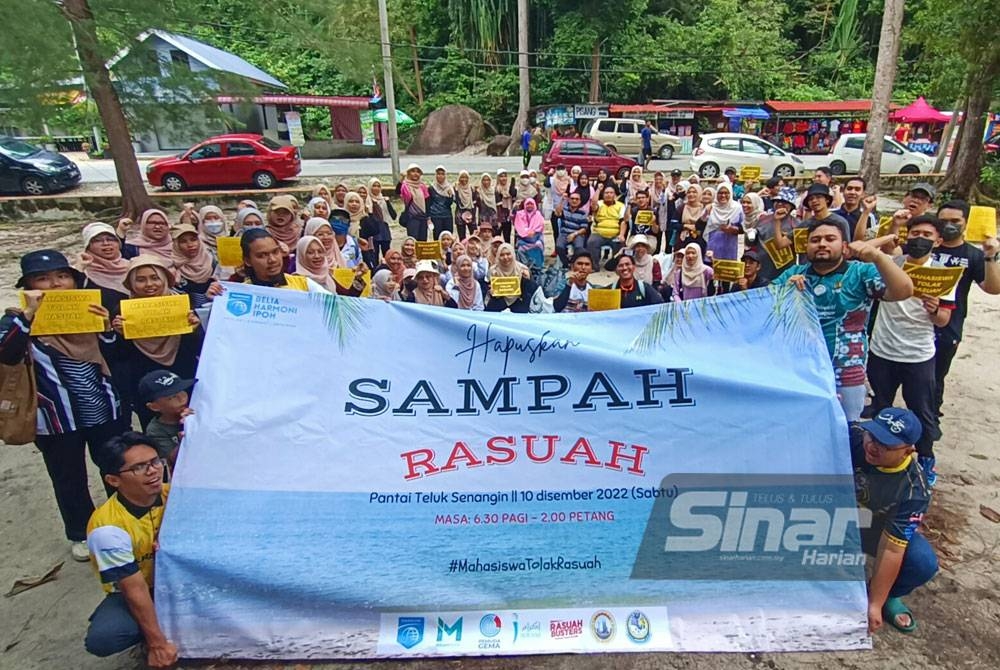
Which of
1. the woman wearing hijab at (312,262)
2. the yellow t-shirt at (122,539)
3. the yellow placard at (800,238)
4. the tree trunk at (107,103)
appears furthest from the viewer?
the tree trunk at (107,103)

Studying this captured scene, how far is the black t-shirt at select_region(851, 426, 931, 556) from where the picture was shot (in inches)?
101

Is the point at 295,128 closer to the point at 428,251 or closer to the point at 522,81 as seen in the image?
the point at 522,81

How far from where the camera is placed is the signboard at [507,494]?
2578 mm

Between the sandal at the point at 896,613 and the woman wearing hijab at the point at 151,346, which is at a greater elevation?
the woman wearing hijab at the point at 151,346

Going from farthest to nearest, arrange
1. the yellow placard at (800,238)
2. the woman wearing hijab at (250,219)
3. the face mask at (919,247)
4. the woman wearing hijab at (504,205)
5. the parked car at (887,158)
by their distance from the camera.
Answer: the parked car at (887,158) → the woman wearing hijab at (504,205) → the woman wearing hijab at (250,219) → the yellow placard at (800,238) → the face mask at (919,247)

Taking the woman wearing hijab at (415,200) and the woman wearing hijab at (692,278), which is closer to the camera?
the woman wearing hijab at (692,278)

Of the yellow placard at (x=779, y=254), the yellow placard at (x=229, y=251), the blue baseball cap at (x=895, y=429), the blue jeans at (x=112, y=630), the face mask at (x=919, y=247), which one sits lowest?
the blue jeans at (x=112, y=630)

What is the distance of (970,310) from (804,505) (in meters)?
6.13

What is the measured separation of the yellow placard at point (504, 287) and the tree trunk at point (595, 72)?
2511 cm

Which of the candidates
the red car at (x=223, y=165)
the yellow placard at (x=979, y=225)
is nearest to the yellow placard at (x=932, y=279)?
the yellow placard at (x=979, y=225)

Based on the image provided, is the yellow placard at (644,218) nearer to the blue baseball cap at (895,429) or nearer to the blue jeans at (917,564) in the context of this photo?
the blue baseball cap at (895,429)

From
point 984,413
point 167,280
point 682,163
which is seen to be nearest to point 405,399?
point 167,280

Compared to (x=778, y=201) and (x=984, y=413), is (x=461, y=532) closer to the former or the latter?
(x=984, y=413)

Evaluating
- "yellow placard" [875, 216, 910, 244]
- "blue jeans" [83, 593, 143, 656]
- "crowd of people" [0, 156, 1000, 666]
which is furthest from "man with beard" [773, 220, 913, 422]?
"blue jeans" [83, 593, 143, 656]
